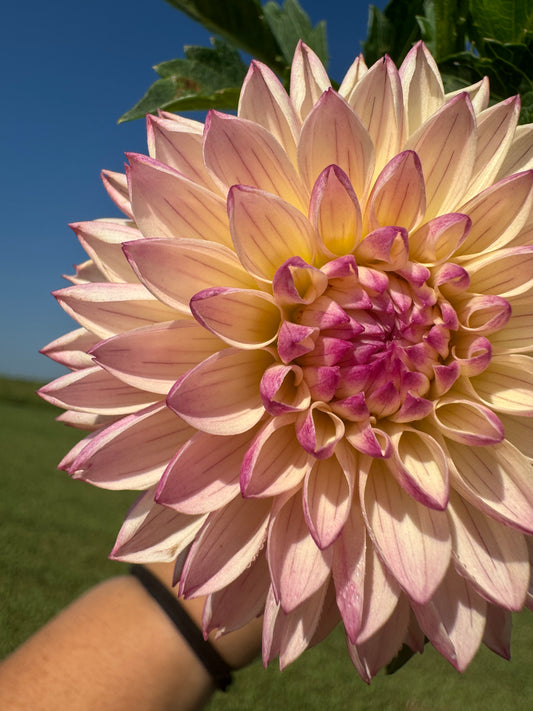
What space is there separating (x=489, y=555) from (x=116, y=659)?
0.74m

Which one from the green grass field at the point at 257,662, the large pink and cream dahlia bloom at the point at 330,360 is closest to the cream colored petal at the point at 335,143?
the large pink and cream dahlia bloom at the point at 330,360

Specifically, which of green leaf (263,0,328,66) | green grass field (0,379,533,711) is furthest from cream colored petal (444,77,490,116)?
green grass field (0,379,533,711)

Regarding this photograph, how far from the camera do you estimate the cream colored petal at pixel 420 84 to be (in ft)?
2.00

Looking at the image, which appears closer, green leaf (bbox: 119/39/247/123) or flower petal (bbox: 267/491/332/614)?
flower petal (bbox: 267/491/332/614)

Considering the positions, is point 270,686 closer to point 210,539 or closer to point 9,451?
point 210,539

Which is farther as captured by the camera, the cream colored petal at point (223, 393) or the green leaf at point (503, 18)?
the green leaf at point (503, 18)

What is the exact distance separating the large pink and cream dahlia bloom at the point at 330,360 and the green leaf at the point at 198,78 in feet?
0.82

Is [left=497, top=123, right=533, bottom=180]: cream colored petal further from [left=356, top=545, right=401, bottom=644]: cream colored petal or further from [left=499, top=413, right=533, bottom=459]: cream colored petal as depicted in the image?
[left=356, top=545, right=401, bottom=644]: cream colored petal

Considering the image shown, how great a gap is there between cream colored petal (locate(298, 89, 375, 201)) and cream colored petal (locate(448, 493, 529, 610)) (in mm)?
341

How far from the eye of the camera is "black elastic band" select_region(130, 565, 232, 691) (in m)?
1.03

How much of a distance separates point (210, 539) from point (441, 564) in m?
0.22

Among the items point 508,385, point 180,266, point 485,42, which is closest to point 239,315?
point 180,266

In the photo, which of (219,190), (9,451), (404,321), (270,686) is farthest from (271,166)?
(9,451)

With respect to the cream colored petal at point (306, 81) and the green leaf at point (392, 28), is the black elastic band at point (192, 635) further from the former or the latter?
the green leaf at point (392, 28)
